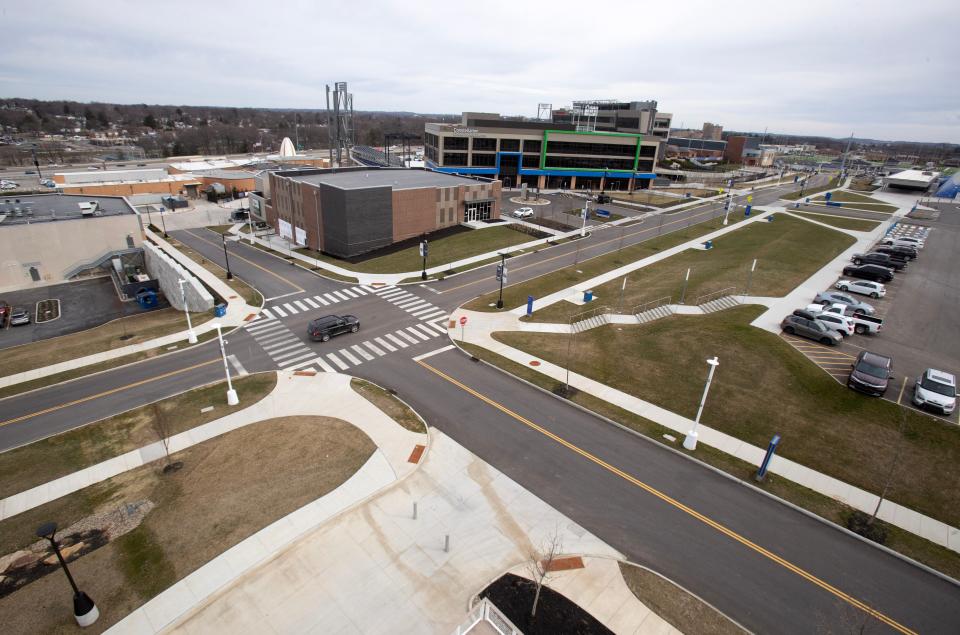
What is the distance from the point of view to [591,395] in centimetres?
2752

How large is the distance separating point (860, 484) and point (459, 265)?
129 feet

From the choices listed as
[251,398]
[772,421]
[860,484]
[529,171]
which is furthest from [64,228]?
[529,171]

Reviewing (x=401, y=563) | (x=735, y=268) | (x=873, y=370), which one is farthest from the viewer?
(x=735, y=268)

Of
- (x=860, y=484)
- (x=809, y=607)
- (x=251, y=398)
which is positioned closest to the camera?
(x=809, y=607)

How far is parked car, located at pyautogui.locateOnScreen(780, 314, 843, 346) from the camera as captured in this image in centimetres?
3131

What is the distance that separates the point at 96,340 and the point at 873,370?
5287 centimetres

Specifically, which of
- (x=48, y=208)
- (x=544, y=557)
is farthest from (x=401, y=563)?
(x=48, y=208)

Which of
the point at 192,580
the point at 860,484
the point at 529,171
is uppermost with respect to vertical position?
the point at 529,171

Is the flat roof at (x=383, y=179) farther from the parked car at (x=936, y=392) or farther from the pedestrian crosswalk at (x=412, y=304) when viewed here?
the parked car at (x=936, y=392)

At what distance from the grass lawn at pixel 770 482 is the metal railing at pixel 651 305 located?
1464cm

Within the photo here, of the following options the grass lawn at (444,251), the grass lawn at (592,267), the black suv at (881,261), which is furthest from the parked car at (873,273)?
the grass lawn at (444,251)

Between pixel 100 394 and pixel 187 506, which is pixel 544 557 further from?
pixel 100 394

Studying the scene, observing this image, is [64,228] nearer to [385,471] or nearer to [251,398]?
[251,398]

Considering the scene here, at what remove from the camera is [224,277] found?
48.5 m
